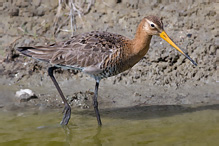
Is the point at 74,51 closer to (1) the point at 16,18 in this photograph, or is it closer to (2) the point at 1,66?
(2) the point at 1,66

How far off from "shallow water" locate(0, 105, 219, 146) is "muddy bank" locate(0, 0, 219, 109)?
0.36m

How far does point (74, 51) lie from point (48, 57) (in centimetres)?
41

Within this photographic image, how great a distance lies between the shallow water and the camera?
5.79m

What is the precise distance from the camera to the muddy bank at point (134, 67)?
7430 millimetres

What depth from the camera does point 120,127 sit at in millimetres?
6297

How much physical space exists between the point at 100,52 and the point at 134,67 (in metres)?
1.60

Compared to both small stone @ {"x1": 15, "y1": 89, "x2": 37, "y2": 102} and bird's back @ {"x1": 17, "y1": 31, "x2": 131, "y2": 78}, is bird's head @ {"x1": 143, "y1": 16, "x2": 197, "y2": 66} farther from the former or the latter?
small stone @ {"x1": 15, "y1": 89, "x2": 37, "y2": 102}

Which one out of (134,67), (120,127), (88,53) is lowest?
(120,127)

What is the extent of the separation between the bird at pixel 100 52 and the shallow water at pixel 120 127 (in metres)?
0.27

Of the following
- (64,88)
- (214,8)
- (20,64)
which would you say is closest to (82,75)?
(64,88)

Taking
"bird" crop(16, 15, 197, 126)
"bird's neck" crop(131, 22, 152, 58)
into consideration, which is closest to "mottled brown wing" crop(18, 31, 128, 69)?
"bird" crop(16, 15, 197, 126)

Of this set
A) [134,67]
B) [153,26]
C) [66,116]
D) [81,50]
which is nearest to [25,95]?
[66,116]

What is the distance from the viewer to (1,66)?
26.2 feet

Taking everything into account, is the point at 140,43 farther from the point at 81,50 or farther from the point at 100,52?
the point at 81,50
